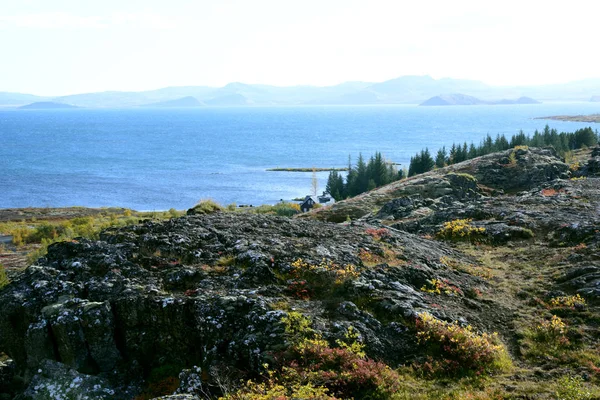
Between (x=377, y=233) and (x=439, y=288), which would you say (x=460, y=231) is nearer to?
(x=377, y=233)

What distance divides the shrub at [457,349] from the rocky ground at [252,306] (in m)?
0.37

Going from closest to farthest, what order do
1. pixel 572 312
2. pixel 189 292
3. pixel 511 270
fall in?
1. pixel 189 292
2. pixel 572 312
3. pixel 511 270

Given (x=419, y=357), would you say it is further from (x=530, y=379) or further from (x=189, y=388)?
(x=189, y=388)

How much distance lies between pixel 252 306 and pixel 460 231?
21258 millimetres

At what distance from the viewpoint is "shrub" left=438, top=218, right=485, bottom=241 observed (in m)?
33.4

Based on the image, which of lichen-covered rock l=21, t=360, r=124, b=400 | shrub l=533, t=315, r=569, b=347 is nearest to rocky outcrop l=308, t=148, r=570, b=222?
shrub l=533, t=315, r=569, b=347

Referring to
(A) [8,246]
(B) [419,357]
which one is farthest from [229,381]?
(A) [8,246]

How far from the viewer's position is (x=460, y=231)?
34000mm

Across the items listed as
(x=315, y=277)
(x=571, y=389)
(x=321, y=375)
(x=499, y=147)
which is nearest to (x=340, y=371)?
(x=321, y=375)

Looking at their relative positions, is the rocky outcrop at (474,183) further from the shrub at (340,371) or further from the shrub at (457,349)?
the shrub at (340,371)

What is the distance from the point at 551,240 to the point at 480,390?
66.9 ft

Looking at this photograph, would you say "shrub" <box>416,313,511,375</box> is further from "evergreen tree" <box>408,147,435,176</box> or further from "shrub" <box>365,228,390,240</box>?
"evergreen tree" <box>408,147,435,176</box>

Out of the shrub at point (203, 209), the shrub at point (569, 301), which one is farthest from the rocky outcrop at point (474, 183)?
the shrub at point (569, 301)

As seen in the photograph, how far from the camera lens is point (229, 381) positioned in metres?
14.4
